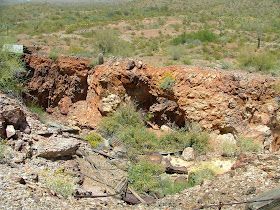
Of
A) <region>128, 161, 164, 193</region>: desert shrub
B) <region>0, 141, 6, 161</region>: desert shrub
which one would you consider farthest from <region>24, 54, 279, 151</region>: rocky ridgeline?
<region>0, 141, 6, 161</region>: desert shrub

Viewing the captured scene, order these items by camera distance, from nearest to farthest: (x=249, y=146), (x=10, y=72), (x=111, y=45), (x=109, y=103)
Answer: (x=249, y=146)
(x=10, y=72)
(x=109, y=103)
(x=111, y=45)

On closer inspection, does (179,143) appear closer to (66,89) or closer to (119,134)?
(119,134)

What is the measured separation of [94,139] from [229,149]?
458 centimetres

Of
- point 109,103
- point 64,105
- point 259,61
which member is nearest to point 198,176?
point 109,103

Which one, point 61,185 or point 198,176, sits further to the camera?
point 198,176

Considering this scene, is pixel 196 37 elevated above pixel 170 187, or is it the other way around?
pixel 196 37

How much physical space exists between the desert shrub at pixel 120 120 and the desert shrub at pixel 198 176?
426 cm

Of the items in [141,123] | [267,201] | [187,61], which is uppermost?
[267,201]

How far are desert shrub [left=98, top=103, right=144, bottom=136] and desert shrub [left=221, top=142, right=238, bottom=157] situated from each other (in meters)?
3.40

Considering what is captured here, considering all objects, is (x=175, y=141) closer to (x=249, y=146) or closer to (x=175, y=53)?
(x=249, y=146)

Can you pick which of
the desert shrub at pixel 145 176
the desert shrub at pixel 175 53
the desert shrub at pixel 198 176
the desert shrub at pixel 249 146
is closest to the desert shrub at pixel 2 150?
the desert shrub at pixel 145 176

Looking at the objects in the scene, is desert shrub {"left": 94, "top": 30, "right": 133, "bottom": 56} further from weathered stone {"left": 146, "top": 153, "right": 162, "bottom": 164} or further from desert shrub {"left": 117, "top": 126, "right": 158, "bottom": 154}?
weathered stone {"left": 146, "top": 153, "right": 162, "bottom": 164}

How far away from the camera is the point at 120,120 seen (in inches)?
728

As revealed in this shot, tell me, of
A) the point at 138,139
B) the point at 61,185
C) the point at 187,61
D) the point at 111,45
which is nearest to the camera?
the point at 61,185
